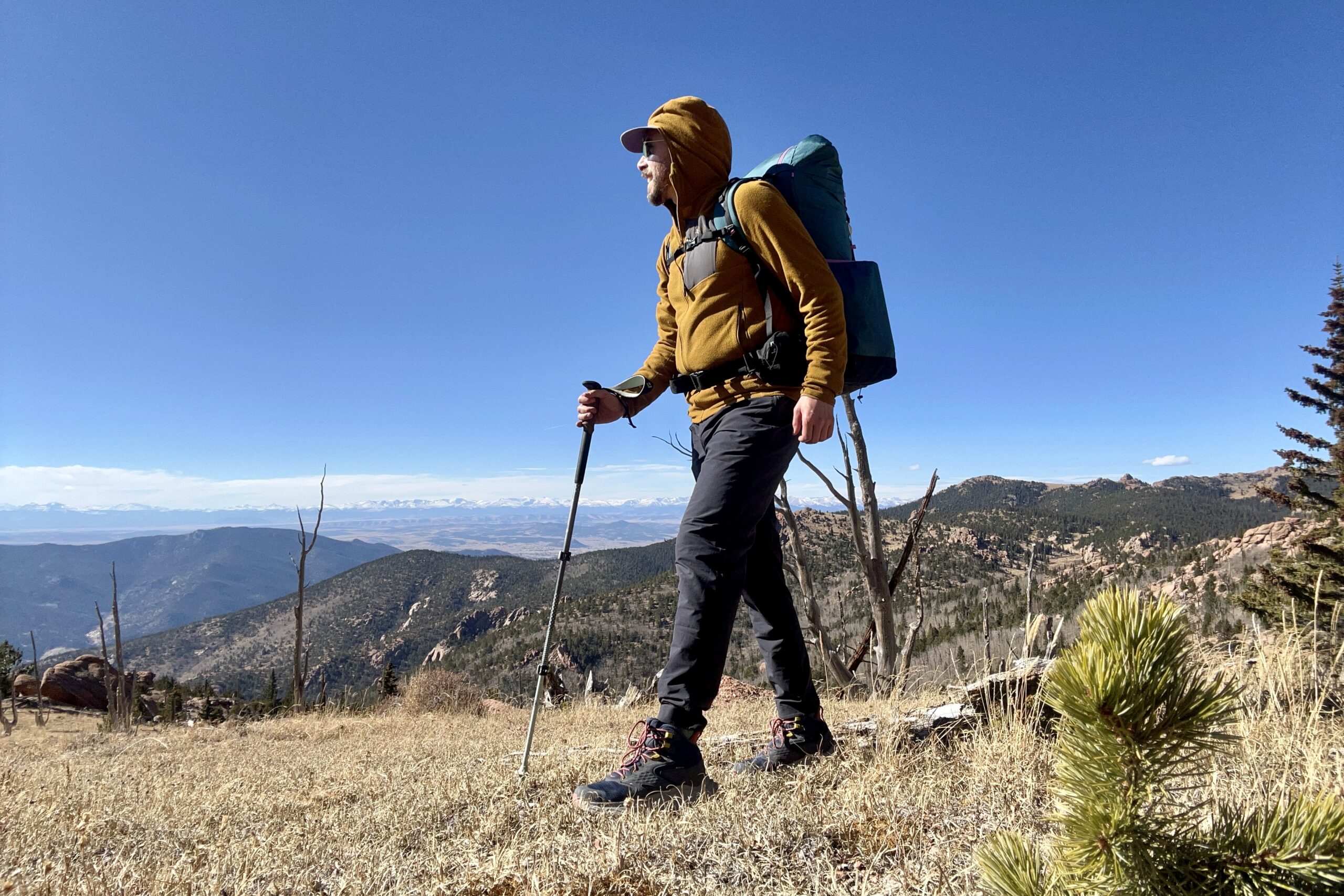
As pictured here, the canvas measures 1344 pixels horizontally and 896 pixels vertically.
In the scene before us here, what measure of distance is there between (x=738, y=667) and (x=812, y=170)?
199 ft

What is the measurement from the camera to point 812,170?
2.61 meters

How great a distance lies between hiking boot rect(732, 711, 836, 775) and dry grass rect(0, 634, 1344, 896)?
0.33ft

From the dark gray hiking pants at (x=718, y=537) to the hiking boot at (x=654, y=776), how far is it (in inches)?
2.6

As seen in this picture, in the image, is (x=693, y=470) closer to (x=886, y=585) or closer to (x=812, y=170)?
(x=812, y=170)

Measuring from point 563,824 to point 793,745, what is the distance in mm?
988

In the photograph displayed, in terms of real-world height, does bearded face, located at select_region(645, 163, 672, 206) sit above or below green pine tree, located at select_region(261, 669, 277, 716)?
above

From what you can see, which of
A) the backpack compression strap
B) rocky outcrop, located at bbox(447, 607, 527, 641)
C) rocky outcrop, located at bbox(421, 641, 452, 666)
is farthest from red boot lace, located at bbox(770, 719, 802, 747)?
rocky outcrop, located at bbox(447, 607, 527, 641)

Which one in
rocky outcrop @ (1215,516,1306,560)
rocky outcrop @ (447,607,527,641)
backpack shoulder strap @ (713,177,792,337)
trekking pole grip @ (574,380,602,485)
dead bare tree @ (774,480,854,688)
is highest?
backpack shoulder strap @ (713,177,792,337)

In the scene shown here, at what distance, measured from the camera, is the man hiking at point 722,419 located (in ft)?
7.13

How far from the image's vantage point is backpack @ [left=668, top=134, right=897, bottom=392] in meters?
2.37

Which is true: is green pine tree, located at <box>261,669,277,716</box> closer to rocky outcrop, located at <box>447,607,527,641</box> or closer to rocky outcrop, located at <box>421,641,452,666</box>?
rocky outcrop, located at <box>421,641,452,666</box>

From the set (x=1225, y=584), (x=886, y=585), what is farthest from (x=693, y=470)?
(x=1225, y=584)

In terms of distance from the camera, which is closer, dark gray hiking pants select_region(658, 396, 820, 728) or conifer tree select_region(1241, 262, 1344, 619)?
dark gray hiking pants select_region(658, 396, 820, 728)

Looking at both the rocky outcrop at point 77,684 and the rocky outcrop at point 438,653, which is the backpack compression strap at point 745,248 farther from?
the rocky outcrop at point 438,653
